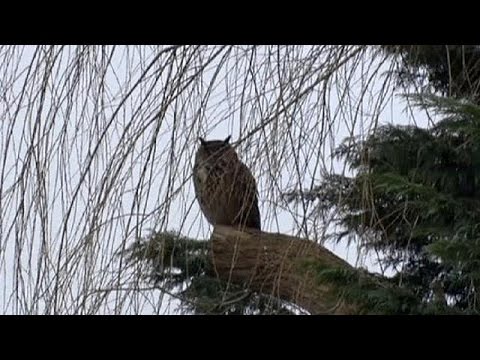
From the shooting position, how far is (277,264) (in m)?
2.53

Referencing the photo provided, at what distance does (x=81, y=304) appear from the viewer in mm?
1696

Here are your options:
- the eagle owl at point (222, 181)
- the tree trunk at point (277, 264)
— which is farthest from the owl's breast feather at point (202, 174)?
the tree trunk at point (277, 264)

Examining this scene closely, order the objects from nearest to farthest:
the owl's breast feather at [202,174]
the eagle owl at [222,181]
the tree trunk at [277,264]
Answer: the eagle owl at [222,181]
the owl's breast feather at [202,174]
the tree trunk at [277,264]

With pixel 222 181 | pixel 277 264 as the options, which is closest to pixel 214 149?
pixel 222 181

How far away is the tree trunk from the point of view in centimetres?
218

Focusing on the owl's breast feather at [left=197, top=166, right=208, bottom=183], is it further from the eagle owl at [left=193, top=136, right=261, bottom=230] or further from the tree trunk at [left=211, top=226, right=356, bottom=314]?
the tree trunk at [left=211, top=226, right=356, bottom=314]

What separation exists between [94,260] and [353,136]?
496mm

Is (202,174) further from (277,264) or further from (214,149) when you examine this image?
(277,264)

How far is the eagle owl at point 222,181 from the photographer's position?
1.85m

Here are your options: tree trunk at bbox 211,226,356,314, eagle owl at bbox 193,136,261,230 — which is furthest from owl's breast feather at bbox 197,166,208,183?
tree trunk at bbox 211,226,356,314

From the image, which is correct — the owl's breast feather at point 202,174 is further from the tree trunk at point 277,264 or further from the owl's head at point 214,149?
the tree trunk at point 277,264

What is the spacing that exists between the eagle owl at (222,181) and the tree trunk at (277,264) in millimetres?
83

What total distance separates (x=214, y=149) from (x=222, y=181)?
7.8 inches
